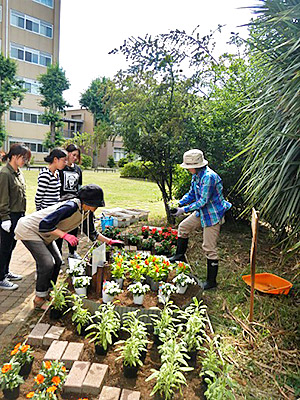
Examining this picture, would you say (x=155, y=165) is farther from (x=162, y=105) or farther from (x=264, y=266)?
(x=264, y=266)

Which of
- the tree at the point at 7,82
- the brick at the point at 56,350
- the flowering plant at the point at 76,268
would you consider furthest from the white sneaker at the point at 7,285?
the tree at the point at 7,82

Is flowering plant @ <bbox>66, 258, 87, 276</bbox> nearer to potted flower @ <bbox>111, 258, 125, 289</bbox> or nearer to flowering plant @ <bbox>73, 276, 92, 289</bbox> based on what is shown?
flowering plant @ <bbox>73, 276, 92, 289</bbox>

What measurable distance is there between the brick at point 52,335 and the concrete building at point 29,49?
103 feet

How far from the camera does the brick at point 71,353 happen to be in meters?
2.37

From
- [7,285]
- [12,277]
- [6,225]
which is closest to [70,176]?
[6,225]

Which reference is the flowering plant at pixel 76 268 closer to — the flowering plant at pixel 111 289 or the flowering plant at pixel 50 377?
the flowering plant at pixel 111 289

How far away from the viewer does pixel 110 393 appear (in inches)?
82.0

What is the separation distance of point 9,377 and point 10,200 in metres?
2.24

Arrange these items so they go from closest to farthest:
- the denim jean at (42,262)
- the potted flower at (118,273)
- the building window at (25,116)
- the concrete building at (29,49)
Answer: the denim jean at (42,262) < the potted flower at (118,273) < the concrete building at (29,49) < the building window at (25,116)

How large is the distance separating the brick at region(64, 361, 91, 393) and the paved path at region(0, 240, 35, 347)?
2.85ft

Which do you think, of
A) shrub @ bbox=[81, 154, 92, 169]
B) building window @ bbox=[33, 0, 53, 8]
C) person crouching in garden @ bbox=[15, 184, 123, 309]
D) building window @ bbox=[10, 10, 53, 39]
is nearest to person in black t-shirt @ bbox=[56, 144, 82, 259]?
person crouching in garden @ bbox=[15, 184, 123, 309]

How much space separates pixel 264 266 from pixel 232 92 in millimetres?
3405

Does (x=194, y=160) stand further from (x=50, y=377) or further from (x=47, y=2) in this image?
(x=47, y=2)

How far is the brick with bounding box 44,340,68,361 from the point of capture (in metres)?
2.39
